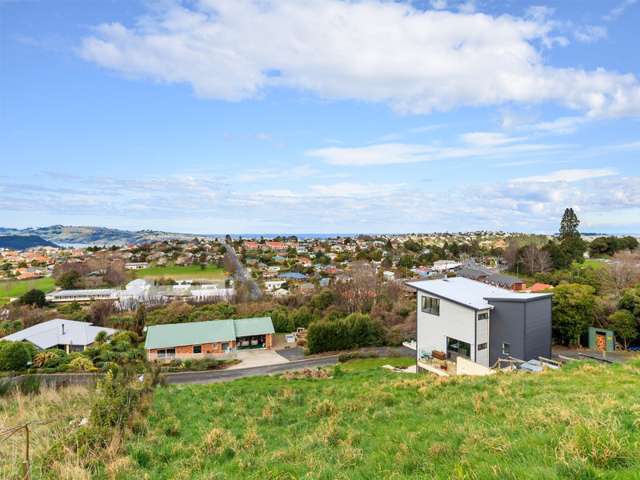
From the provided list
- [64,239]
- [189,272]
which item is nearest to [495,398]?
[189,272]

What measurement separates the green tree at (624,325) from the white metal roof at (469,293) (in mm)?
6872

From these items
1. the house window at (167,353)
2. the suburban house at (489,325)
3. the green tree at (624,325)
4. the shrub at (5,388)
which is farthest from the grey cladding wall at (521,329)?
the house window at (167,353)

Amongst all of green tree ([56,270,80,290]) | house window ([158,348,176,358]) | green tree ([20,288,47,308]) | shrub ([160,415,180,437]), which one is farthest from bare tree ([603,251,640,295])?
green tree ([56,270,80,290])

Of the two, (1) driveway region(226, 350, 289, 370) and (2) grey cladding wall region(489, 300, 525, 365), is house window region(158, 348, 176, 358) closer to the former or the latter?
(1) driveway region(226, 350, 289, 370)

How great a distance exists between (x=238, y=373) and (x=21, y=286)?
39044mm

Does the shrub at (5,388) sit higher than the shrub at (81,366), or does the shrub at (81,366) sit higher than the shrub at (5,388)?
the shrub at (5,388)

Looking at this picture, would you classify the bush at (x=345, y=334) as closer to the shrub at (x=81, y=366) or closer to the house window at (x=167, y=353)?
the house window at (x=167, y=353)

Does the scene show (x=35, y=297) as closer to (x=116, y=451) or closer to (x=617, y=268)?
(x=116, y=451)

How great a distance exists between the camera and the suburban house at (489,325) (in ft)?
46.5

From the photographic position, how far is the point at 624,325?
60.3 ft

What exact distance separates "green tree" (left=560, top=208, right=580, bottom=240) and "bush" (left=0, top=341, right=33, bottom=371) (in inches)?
2188

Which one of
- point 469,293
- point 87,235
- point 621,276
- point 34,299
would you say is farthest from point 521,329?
point 87,235

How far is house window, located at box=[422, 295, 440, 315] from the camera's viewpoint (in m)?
15.6

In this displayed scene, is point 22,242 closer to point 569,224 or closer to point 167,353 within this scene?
point 167,353
